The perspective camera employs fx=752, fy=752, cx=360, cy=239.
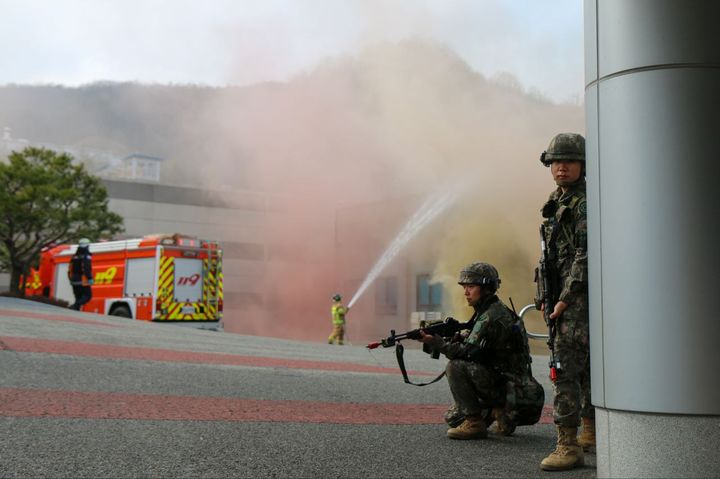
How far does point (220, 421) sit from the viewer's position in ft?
16.4

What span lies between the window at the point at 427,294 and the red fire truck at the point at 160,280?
11154 millimetres

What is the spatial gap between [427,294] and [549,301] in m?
25.6

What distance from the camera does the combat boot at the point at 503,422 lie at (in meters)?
4.82

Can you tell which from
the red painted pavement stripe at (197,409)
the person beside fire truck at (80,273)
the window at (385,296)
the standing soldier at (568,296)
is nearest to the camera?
the standing soldier at (568,296)

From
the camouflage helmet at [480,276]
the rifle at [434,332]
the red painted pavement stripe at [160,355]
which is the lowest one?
the red painted pavement stripe at [160,355]

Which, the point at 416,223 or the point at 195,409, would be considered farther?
the point at 416,223

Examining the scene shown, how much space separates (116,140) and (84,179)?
143 meters

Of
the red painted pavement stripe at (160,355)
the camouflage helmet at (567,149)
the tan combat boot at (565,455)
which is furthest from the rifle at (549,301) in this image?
the red painted pavement stripe at (160,355)

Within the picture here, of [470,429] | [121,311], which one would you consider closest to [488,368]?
[470,429]

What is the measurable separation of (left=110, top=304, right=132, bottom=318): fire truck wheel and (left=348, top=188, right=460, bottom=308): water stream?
8931 millimetres

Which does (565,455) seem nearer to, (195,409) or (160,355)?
(195,409)

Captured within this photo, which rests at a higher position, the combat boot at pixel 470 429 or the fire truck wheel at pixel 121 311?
the fire truck wheel at pixel 121 311

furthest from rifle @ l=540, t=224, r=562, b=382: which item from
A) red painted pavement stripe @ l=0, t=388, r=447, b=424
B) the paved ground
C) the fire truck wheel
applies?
the fire truck wheel

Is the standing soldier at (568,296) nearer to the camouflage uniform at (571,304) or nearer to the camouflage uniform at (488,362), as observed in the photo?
the camouflage uniform at (571,304)
